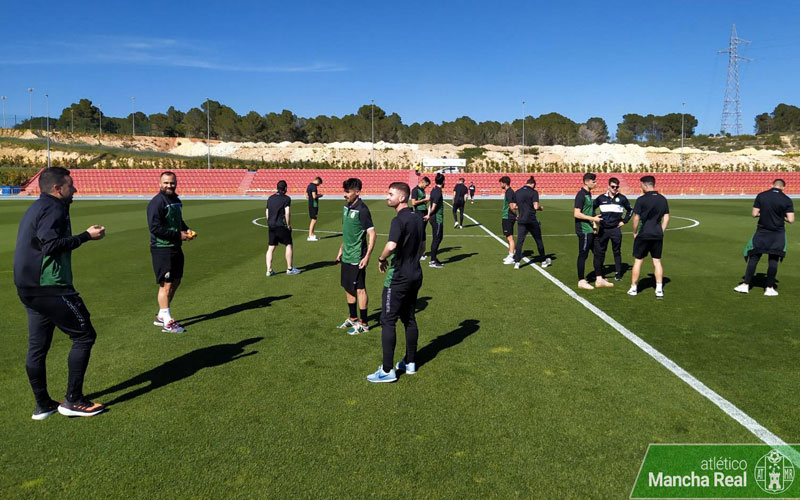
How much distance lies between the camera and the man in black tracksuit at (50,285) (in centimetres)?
443

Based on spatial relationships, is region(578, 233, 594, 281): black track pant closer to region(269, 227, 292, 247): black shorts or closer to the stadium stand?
region(269, 227, 292, 247): black shorts

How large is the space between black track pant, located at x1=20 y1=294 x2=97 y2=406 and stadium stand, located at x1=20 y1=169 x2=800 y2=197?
4820cm

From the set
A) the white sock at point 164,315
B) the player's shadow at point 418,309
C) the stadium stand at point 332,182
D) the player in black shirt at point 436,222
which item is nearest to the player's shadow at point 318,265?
the player in black shirt at point 436,222

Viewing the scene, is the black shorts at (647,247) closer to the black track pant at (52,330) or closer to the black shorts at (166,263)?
the black shorts at (166,263)

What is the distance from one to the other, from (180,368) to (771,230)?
392 inches

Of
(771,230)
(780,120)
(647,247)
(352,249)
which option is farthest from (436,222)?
(780,120)

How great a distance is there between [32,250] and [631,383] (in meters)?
5.82

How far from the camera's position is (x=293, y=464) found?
3934mm

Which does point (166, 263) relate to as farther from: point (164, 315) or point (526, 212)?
point (526, 212)

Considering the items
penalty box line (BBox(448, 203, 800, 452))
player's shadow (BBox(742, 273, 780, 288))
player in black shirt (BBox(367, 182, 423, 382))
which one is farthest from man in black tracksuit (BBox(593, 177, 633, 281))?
player in black shirt (BBox(367, 182, 423, 382))

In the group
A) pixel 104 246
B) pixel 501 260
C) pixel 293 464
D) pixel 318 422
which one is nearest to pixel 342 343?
pixel 318 422

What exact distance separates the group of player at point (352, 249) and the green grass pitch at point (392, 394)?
41cm

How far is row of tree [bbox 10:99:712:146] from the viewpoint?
134 metres

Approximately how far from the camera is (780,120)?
6043 inches
